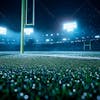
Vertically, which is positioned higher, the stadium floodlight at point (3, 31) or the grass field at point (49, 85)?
the stadium floodlight at point (3, 31)

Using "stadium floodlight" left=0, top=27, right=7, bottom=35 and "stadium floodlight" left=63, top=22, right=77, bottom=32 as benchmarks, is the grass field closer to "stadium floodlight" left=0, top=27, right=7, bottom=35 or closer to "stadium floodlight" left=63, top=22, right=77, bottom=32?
"stadium floodlight" left=63, top=22, right=77, bottom=32

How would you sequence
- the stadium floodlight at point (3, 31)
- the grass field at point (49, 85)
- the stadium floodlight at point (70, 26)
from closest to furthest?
1. the grass field at point (49, 85)
2. the stadium floodlight at point (70, 26)
3. the stadium floodlight at point (3, 31)

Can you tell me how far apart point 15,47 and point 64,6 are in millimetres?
9826

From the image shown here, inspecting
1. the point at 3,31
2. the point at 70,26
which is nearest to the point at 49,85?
the point at 70,26

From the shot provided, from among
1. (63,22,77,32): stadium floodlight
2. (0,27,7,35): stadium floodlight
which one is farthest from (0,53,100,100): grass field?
(0,27,7,35): stadium floodlight

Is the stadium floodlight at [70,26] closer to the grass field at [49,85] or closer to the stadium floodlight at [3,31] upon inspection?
the stadium floodlight at [3,31]

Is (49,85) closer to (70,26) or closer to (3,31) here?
(70,26)

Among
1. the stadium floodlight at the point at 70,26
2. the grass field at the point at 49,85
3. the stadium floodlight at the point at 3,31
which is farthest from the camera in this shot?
the stadium floodlight at the point at 3,31

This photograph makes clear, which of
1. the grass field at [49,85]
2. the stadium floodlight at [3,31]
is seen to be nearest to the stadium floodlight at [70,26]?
the stadium floodlight at [3,31]

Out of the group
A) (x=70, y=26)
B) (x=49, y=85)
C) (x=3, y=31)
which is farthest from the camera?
(x=3, y=31)

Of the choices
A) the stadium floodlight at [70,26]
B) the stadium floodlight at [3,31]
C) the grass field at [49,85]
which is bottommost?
the grass field at [49,85]

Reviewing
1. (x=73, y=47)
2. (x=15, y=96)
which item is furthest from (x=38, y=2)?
(x=15, y=96)

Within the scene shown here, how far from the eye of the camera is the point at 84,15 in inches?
1014

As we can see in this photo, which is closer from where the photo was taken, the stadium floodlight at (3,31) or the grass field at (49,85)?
the grass field at (49,85)
